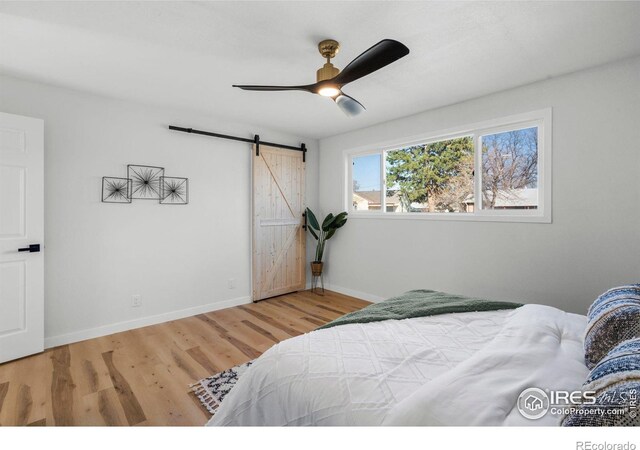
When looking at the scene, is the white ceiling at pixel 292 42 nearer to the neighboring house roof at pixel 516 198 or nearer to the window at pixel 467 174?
the window at pixel 467 174

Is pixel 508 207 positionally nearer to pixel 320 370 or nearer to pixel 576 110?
pixel 576 110

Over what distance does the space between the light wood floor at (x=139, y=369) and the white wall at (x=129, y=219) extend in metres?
0.33

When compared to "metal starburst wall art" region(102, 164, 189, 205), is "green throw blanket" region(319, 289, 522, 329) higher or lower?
lower

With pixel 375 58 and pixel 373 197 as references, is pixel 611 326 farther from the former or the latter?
pixel 373 197

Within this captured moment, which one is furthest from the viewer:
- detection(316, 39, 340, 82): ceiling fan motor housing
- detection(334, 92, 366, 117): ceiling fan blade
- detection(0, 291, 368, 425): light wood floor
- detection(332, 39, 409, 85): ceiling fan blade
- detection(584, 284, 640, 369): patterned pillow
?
detection(334, 92, 366, 117): ceiling fan blade

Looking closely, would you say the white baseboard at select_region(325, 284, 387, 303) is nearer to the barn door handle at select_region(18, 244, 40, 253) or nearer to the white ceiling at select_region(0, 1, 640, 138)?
the white ceiling at select_region(0, 1, 640, 138)

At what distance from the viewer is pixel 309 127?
428cm

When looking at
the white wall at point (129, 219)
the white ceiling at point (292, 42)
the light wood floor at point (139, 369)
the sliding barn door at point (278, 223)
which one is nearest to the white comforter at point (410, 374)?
the light wood floor at point (139, 369)

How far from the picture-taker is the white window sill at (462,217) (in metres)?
2.83

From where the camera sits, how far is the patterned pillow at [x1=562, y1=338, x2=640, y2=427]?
0.69m

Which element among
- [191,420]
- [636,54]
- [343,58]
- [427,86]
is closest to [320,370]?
[191,420]

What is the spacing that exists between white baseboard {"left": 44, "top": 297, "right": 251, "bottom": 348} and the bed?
8.15 feet

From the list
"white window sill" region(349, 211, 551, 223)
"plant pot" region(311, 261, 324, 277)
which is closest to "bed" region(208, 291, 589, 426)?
"white window sill" region(349, 211, 551, 223)

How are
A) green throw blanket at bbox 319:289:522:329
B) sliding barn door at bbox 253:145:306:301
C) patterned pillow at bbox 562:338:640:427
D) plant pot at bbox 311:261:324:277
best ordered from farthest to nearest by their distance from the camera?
plant pot at bbox 311:261:324:277
sliding barn door at bbox 253:145:306:301
green throw blanket at bbox 319:289:522:329
patterned pillow at bbox 562:338:640:427
